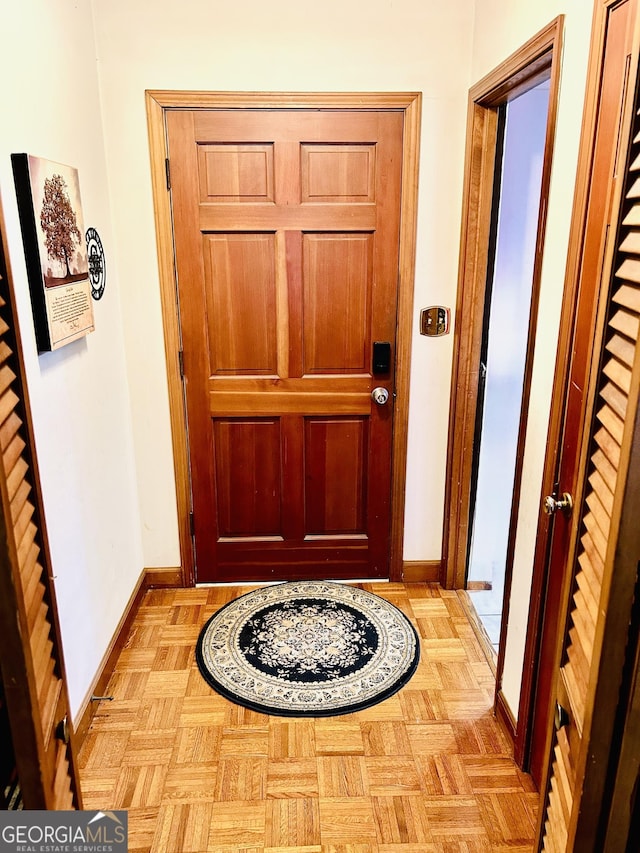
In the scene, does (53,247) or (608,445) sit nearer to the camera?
(608,445)

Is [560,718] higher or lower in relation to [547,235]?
lower

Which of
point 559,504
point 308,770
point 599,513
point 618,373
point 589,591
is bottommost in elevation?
point 308,770

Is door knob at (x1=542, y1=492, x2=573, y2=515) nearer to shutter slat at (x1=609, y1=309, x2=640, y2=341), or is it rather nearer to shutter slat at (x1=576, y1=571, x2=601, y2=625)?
shutter slat at (x1=576, y1=571, x2=601, y2=625)

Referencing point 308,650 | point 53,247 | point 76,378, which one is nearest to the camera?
point 53,247

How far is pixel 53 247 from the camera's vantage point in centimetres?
185

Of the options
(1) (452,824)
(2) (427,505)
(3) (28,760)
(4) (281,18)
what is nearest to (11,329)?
(3) (28,760)

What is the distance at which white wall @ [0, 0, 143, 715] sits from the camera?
169 centimetres

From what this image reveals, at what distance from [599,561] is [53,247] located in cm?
167

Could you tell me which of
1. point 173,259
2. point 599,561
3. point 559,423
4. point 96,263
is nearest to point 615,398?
point 599,561

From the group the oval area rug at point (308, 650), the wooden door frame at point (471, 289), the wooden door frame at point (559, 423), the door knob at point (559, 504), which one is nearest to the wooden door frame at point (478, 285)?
the wooden door frame at point (471, 289)

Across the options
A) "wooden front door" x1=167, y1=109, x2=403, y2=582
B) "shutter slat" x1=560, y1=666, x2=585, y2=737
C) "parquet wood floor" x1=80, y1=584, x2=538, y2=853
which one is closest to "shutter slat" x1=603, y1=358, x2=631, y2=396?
"shutter slat" x1=560, y1=666, x2=585, y2=737

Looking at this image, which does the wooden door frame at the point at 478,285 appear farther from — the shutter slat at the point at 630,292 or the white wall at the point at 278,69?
the shutter slat at the point at 630,292

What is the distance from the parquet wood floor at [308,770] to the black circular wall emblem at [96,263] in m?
1.41

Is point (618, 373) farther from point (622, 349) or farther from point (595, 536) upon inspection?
point (595, 536)
